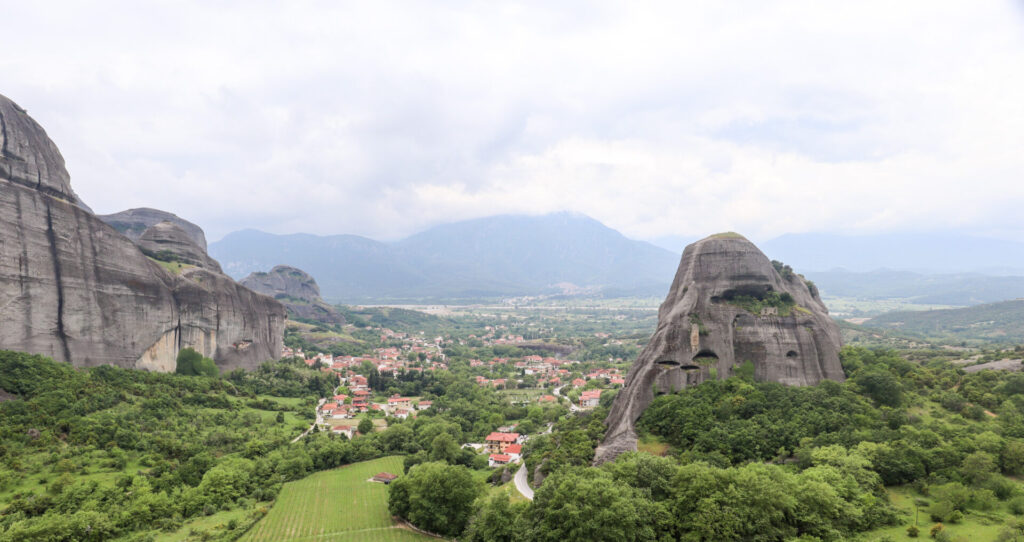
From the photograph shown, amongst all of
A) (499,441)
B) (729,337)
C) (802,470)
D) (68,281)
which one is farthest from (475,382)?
(802,470)

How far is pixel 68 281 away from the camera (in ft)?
145

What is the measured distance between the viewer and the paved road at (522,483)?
116 ft

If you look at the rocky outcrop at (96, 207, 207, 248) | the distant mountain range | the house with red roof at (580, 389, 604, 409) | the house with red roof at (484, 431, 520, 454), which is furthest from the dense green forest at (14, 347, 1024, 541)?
the distant mountain range

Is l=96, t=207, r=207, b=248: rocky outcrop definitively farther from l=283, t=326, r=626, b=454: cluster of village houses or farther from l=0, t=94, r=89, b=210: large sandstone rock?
l=0, t=94, r=89, b=210: large sandstone rock

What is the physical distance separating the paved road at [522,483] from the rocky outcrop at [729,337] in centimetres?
697

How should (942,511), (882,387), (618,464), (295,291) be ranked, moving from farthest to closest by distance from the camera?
(295,291) → (882,387) → (618,464) → (942,511)

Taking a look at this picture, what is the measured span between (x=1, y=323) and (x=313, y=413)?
3090 cm

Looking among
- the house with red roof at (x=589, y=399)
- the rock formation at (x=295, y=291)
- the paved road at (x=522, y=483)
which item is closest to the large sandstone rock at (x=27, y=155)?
the paved road at (x=522, y=483)

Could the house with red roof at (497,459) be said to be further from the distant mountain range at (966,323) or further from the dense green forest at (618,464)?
the distant mountain range at (966,323)

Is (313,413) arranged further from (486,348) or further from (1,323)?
(486,348)

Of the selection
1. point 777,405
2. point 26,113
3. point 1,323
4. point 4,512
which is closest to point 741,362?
point 777,405

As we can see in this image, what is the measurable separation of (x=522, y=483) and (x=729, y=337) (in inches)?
805

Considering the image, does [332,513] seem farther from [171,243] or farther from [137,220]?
[137,220]

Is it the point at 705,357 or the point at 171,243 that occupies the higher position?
the point at 171,243
